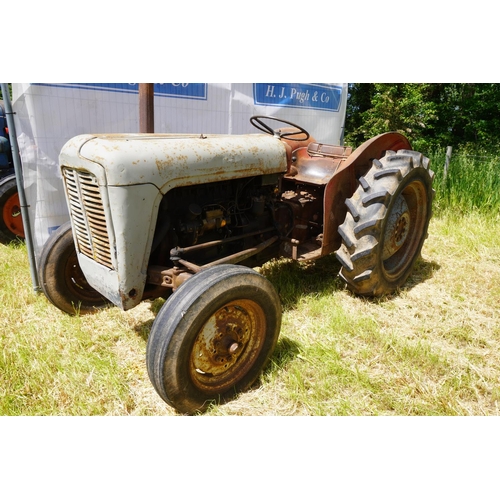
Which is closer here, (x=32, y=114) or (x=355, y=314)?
(x=355, y=314)

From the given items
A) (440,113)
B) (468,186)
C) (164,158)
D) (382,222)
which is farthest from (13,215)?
(440,113)

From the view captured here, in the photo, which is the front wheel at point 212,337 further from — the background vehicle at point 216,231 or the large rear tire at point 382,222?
the large rear tire at point 382,222

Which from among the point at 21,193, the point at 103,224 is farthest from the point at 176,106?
the point at 103,224

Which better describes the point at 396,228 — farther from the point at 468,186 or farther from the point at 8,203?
the point at 8,203

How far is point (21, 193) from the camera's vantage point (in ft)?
11.8

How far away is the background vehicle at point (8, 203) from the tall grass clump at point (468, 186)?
5.68m

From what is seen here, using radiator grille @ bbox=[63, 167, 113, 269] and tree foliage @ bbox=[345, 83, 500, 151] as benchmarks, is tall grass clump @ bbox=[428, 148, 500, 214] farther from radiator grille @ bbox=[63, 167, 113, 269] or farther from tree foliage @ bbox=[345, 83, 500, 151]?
radiator grille @ bbox=[63, 167, 113, 269]

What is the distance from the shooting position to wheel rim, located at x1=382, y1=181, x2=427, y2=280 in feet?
11.3

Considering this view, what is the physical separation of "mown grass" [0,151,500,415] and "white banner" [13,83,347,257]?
80 cm

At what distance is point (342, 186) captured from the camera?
3328 millimetres

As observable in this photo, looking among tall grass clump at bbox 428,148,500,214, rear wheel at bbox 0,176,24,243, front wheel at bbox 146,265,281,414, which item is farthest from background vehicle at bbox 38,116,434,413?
tall grass clump at bbox 428,148,500,214

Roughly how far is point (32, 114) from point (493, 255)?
4.78 metres

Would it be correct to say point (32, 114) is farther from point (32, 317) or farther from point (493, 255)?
point (493, 255)

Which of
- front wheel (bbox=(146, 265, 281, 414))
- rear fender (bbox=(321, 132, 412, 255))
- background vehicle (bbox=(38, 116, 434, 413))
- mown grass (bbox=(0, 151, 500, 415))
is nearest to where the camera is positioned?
front wheel (bbox=(146, 265, 281, 414))
